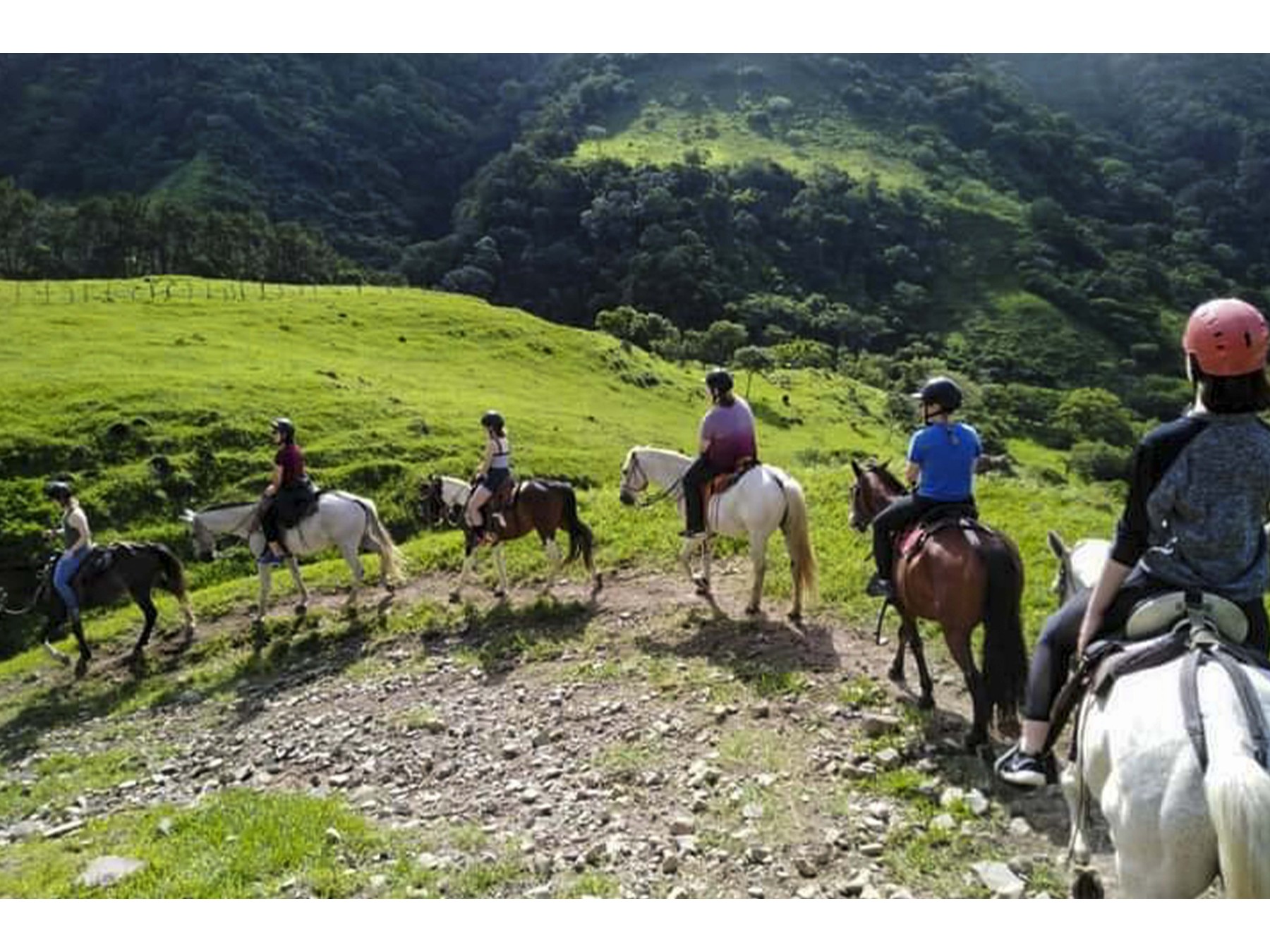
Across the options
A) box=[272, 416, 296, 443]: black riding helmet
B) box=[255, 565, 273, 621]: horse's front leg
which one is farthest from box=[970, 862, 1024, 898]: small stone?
box=[255, 565, 273, 621]: horse's front leg

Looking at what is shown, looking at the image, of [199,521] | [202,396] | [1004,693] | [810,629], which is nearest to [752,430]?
[810,629]

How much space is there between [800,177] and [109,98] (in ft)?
371

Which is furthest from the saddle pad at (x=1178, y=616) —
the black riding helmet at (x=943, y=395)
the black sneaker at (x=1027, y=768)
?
the black riding helmet at (x=943, y=395)

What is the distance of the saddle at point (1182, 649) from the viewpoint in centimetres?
461

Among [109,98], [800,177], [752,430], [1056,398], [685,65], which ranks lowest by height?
[1056,398]

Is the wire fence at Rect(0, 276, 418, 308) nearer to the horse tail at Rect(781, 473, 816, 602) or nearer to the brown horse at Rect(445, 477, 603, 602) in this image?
the brown horse at Rect(445, 477, 603, 602)

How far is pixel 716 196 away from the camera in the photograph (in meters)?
129

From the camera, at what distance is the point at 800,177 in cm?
14100

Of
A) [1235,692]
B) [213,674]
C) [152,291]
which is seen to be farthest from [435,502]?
[152,291]

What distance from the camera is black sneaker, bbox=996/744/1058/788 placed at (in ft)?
20.0

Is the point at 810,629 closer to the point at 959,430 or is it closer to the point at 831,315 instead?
the point at 959,430

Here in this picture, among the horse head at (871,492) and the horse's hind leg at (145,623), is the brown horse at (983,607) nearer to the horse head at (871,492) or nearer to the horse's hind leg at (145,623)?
the horse head at (871,492)

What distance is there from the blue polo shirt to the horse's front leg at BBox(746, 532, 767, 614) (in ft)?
14.6

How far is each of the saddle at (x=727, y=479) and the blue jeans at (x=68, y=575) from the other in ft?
37.6
